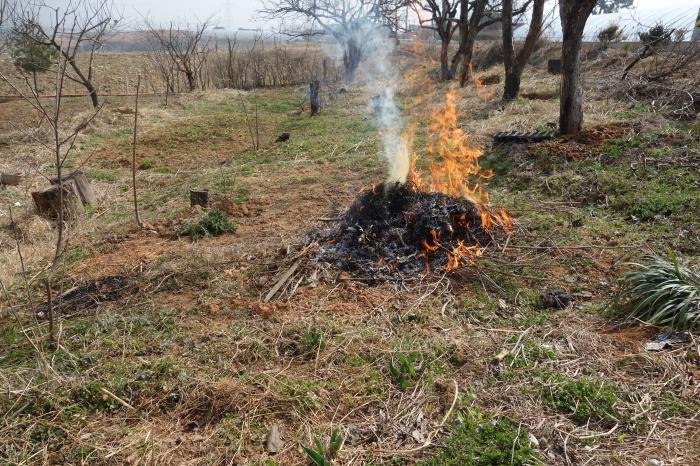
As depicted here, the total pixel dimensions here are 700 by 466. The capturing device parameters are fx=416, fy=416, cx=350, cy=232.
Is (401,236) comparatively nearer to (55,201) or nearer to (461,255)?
(461,255)

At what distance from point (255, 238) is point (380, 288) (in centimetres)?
206

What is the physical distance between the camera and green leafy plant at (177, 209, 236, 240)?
5.68m

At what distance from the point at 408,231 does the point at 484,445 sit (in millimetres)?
2630

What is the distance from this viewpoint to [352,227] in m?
4.95

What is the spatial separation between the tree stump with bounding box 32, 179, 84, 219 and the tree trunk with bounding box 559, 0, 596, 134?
28.6 ft

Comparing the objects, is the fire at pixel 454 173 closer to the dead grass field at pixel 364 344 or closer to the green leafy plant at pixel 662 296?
the dead grass field at pixel 364 344

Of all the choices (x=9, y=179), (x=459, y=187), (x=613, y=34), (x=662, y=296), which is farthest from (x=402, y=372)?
(x=613, y=34)

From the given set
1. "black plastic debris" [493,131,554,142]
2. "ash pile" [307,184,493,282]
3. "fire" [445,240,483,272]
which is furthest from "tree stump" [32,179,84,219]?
"black plastic debris" [493,131,554,142]

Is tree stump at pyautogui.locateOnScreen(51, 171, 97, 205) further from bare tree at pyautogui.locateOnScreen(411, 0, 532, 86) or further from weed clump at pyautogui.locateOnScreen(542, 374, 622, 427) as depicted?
bare tree at pyautogui.locateOnScreen(411, 0, 532, 86)

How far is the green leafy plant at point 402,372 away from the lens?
117 inches

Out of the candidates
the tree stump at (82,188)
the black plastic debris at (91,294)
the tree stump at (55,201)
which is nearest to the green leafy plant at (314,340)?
the black plastic debris at (91,294)

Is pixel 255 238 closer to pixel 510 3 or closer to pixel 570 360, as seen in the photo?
pixel 570 360

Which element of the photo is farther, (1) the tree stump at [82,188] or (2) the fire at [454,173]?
(1) the tree stump at [82,188]

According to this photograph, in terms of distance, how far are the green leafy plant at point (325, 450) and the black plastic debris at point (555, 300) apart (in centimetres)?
230
